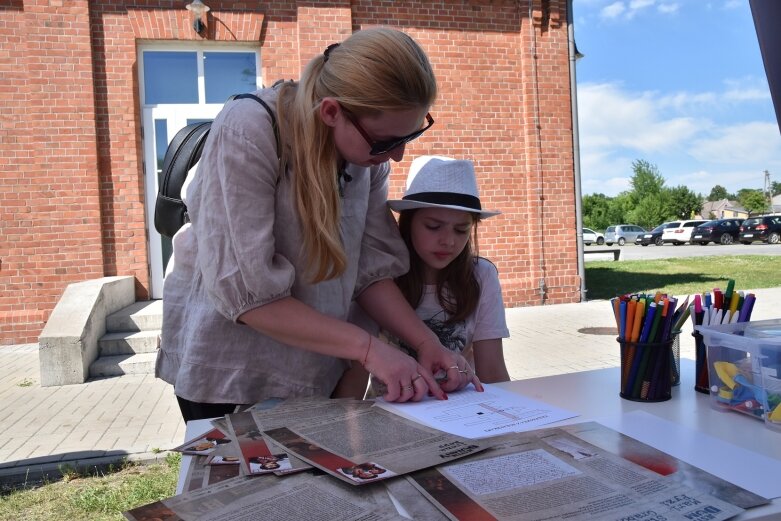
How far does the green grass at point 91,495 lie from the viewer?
9.77ft

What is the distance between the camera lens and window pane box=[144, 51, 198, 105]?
798 centimetres

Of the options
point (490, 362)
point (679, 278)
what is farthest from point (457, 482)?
point (679, 278)

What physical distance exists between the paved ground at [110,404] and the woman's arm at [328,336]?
1492mm

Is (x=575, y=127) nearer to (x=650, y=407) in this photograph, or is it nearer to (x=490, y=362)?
(x=490, y=362)

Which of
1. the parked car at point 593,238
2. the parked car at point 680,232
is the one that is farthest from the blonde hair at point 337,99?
the parked car at point 593,238

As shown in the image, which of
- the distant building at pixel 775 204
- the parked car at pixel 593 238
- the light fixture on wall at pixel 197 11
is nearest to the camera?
the light fixture on wall at pixel 197 11

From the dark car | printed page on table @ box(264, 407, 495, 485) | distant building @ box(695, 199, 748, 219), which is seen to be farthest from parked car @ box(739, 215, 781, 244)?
distant building @ box(695, 199, 748, 219)

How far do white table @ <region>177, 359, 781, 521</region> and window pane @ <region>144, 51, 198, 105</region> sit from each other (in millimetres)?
7402

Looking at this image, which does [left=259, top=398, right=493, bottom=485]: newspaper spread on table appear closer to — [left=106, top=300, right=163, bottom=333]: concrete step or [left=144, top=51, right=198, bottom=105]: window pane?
[left=106, top=300, right=163, bottom=333]: concrete step

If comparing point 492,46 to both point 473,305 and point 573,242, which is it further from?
point 473,305

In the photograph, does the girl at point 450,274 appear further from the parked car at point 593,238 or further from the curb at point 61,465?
the parked car at point 593,238

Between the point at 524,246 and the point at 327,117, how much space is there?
26.0ft

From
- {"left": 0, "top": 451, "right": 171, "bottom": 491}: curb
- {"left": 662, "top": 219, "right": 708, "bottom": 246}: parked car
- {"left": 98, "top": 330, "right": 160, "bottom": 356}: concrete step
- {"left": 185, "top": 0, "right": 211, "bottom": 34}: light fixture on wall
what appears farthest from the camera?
{"left": 662, "top": 219, "right": 708, "bottom": 246}: parked car

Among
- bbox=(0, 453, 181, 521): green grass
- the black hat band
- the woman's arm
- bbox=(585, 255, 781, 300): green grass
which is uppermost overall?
the black hat band
